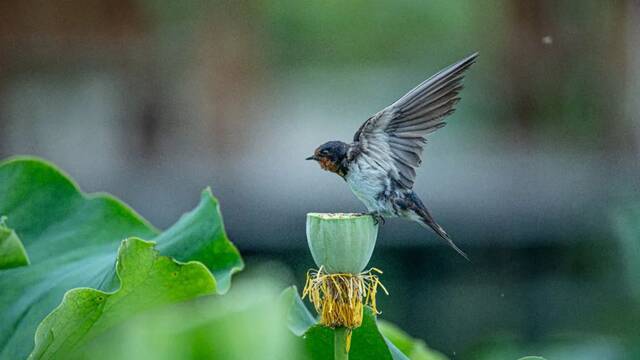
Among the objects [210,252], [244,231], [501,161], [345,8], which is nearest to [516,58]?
[501,161]

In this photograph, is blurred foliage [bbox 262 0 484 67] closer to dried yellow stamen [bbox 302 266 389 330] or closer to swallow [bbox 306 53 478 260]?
swallow [bbox 306 53 478 260]

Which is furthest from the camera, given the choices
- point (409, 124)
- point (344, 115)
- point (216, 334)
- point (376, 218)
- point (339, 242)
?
point (344, 115)

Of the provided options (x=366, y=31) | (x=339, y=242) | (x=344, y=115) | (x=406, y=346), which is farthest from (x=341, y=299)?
(x=366, y=31)

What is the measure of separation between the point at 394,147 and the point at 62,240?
Answer: 31cm

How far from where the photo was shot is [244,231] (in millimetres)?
4605

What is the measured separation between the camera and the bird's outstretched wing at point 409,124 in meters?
0.95

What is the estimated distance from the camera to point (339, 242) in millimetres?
734

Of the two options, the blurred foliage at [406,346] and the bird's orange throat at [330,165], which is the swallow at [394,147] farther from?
the blurred foliage at [406,346]

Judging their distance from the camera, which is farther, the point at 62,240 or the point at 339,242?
the point at 62,240

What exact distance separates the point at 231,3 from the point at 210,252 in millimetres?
5133

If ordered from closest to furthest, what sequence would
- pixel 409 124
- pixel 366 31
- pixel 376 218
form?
1. pixel 376 218
2. pixel 409 124
3. pixel 366 31

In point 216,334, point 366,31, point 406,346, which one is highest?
point 366,31

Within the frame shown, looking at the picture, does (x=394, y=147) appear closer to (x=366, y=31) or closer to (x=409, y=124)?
(x=409, y=124)

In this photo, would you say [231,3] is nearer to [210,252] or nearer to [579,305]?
[579,305]
